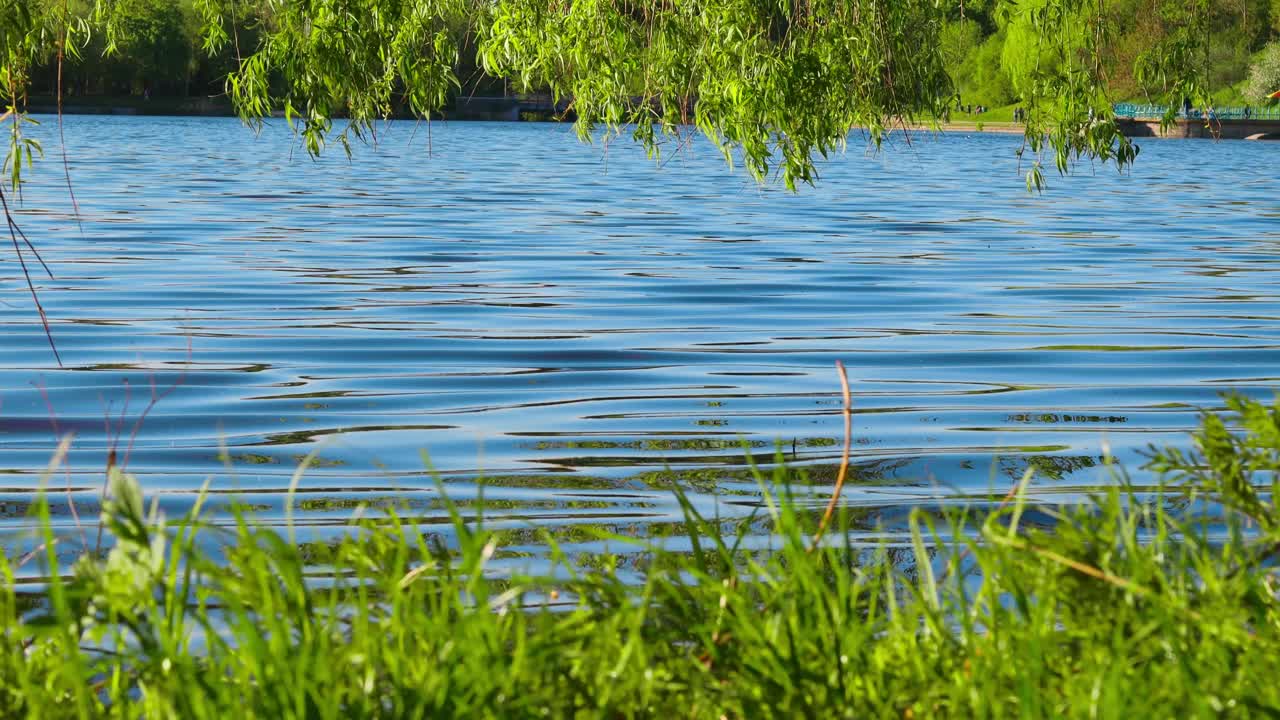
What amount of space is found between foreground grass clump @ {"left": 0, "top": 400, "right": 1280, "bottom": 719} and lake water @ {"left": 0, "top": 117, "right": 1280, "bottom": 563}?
344 millimetres

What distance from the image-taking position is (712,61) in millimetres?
9016

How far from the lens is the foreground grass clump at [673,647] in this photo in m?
2.80

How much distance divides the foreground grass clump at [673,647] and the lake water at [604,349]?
34 centimetres

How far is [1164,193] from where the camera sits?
115 ft

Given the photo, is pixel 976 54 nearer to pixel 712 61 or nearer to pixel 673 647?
pixel 712 61

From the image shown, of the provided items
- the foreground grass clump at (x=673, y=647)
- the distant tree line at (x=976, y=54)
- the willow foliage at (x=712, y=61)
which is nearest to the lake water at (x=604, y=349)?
the foreground grass clump at (x=673, y=647)

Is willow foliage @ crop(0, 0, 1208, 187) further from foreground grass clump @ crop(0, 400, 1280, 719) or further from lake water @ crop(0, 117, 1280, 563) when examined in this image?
foreground grass clump @ crop(0, 400, 1280, 719)

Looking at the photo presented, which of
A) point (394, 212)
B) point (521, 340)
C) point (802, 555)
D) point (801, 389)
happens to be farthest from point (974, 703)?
point (394, 212)

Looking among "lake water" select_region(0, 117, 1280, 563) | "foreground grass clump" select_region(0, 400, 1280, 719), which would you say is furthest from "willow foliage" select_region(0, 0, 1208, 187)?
"foreground grass clump" select_region(0, 400, 1280, 719)

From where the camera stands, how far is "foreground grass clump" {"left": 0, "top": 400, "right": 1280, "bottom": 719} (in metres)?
2.80

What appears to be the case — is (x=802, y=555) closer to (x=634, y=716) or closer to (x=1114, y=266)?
(x=634, y=716)

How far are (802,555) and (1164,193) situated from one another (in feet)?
111

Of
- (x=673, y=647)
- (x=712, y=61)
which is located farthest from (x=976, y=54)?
(x=673, y=647)

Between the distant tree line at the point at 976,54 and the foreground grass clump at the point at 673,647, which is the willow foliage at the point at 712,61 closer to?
the distant tree line at the point at 976,54
